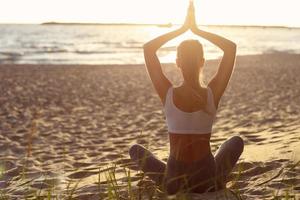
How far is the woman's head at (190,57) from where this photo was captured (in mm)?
3342

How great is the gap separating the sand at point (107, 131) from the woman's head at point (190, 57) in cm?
89

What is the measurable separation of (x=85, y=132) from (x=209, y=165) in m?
4.68

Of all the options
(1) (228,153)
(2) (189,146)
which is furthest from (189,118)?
(1) (228,153)

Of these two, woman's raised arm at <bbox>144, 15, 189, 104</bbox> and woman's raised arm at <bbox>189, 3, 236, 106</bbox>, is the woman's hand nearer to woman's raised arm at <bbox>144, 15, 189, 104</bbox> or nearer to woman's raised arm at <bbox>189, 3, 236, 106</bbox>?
woman's raised arm at <bbox>189, 3, 236, 106</bbox>

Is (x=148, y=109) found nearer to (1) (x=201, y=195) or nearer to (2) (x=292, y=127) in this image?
(2) (x=292, y=127)

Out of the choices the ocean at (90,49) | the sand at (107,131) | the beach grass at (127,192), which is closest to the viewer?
the beach grass at (127,192)

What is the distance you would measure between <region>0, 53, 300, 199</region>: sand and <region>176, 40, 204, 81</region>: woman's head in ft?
2.93

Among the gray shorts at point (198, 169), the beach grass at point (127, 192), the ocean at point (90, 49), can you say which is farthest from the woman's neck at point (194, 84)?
the ocean at point (90, 49)

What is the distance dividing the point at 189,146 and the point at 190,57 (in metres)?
0.68

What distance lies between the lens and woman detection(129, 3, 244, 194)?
3414 millimetres

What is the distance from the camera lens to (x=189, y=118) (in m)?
3.49

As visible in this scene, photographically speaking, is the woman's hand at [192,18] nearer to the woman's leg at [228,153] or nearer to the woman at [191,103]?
the woman at [191,103]

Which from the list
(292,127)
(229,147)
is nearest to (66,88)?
(292,127)

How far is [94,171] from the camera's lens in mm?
5238
